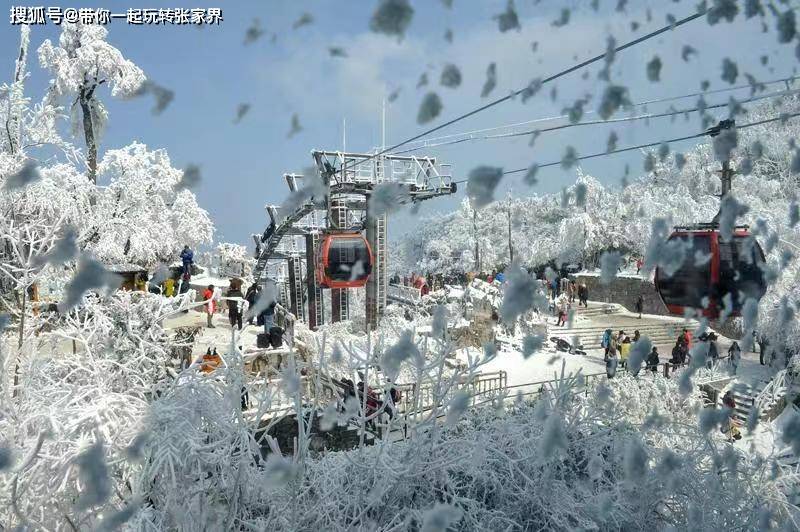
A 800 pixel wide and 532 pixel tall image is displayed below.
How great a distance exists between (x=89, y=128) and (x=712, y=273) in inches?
501

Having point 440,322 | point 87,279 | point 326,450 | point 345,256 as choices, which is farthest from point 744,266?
point 87,279

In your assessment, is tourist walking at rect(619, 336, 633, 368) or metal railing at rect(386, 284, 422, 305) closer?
tourist walking at rect(619, 336, 633, 368)

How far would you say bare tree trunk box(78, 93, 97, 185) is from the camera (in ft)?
39.4

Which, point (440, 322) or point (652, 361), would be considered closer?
point (440, 322)

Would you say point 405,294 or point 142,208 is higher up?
point 142,208

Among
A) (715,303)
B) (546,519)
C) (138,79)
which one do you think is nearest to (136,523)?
(546,519)

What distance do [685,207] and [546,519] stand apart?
31.8m

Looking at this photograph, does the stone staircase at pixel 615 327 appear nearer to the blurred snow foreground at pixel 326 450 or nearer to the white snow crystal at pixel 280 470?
the blurred snow foreground at pixel 326 450

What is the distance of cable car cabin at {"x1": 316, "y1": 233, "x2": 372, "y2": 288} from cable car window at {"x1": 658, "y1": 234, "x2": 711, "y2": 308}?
6.61 m

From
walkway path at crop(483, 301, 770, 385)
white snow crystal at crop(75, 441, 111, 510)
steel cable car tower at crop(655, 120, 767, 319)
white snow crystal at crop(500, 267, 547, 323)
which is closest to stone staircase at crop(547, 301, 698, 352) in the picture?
walkway path at crop(483, 301, 770, 385)

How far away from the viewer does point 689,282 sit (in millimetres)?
7676

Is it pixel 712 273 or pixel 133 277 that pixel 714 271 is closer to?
pixel 712 273

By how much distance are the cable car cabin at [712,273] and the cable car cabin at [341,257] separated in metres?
6.56

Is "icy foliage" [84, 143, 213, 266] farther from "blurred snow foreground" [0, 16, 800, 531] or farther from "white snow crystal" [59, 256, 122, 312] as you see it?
"white snow crystal" [59, 256, 122, 312]
